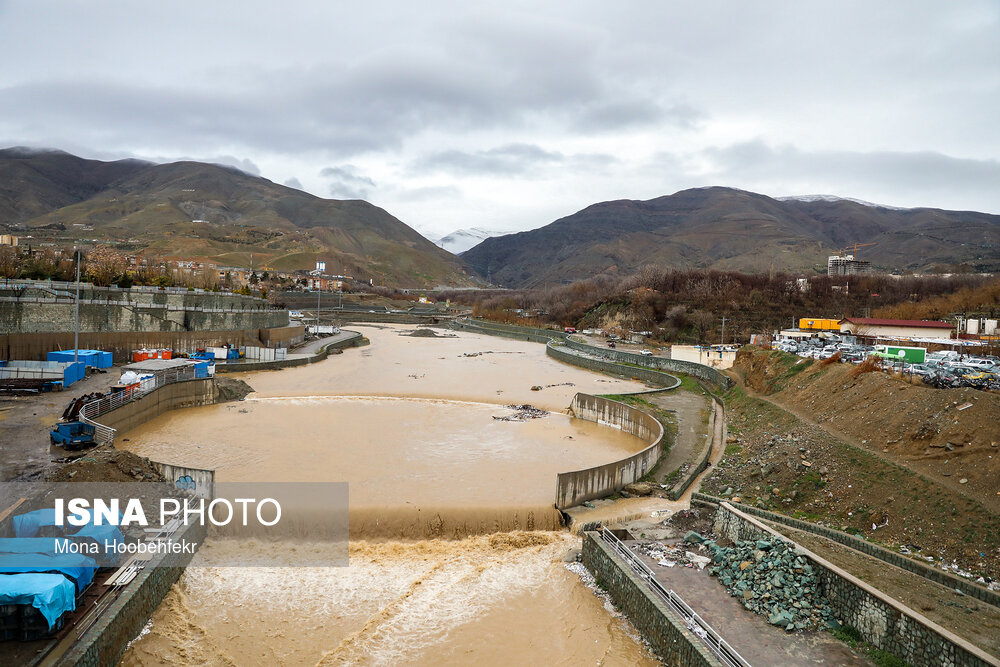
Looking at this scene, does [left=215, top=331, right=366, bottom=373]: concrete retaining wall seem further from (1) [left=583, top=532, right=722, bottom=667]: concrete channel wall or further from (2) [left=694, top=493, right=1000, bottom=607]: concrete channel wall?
(2) [left=694, top=493, right=1000, bottom=607]: concrete channel wall

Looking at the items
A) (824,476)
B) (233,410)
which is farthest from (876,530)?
(233,410)

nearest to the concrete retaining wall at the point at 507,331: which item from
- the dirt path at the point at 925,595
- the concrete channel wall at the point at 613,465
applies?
the concrete channel wall at the point at 613,465

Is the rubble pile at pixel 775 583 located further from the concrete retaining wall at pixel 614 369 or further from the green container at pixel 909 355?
the concrete retaining wall at pixel 614 369

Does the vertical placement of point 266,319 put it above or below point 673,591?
above

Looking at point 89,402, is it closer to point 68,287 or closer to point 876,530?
point 68,287

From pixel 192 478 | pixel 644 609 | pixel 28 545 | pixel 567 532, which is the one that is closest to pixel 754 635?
pixel 644 609

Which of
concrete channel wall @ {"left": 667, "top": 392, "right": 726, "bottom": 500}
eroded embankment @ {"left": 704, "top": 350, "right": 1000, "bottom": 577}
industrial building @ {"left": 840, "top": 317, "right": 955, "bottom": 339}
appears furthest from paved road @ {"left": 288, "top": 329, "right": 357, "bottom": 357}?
industrial building @ {"left": 840, "top": 317, "right": 955, "bottom": 339}
